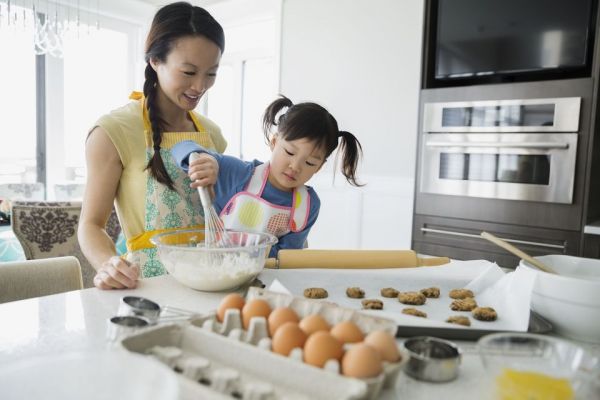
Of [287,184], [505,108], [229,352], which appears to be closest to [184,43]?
[287,184]

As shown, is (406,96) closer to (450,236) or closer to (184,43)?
(450,236)

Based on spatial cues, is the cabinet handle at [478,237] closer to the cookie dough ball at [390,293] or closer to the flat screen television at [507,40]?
the flat screen television at [507,40]

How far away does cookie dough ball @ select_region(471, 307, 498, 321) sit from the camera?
86 centimetres

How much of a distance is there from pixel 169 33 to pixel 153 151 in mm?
332

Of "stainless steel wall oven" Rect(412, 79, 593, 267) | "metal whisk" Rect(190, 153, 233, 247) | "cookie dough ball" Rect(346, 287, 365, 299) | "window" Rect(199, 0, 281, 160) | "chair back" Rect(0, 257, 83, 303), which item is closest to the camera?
"cookie dough ball" Rect(346, 287, 365, 299)

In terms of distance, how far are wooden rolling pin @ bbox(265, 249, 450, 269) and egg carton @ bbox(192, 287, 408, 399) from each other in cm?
40

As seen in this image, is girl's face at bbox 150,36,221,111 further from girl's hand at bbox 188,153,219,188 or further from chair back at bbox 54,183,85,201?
chair back at bbox 54,183,85,201

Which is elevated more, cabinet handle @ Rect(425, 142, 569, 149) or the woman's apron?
cabinet handle @ Rect(425, 142, 569, 149)

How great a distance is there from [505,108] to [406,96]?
936mm

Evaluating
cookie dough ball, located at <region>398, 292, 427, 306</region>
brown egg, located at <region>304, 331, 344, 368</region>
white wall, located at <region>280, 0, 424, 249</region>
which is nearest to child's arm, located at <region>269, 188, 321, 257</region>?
cookie dough ball, located at <region>398, 292, 427, 306</region>

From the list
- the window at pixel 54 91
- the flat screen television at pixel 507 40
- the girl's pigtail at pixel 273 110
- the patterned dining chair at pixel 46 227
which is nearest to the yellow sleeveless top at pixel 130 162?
the girl's pigtail at pixel 273 110

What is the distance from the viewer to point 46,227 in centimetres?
243

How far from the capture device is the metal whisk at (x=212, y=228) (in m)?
1.10

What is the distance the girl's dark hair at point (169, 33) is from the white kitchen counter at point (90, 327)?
1.29ft
